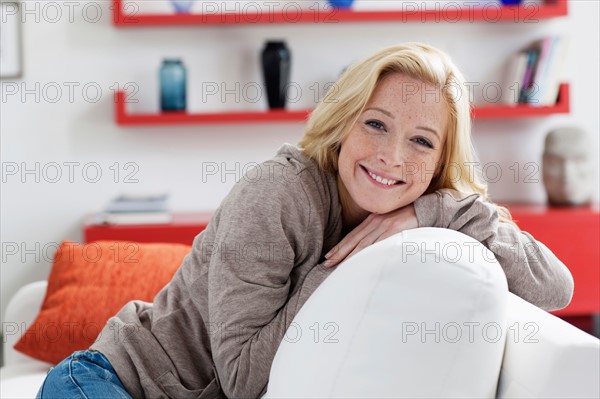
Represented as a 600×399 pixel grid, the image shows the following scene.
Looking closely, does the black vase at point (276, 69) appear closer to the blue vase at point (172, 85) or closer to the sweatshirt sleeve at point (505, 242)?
the blue vase at point (172, 85)

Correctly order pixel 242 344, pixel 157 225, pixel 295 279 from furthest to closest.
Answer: pixel 157 225
pixel 295 279
pixel 242 344

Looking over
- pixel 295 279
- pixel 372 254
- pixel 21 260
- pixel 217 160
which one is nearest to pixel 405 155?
pixel 295 279

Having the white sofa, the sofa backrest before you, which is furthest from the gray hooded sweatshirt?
the sofa backrest

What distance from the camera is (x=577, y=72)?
396cm

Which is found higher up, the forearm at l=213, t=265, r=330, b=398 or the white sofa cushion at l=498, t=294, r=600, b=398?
the white sofa cushion at l=498, t=294, r=600, b=398

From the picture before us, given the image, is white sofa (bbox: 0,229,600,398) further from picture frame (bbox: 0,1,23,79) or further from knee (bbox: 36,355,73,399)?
picture frame (bbox: 0,1,23,79)

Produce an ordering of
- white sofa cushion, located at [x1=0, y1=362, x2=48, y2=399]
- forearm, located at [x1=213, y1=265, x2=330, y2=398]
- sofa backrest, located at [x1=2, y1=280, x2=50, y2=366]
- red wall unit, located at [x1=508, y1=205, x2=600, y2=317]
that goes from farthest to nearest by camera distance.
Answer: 1. red wall unit, located at [x1=508, y1=205, x2=600, y2=317]
2. sofa backrest, located at [x1=2, y1=280, x2=50, y2=366]
3. white sofa cushion, located at [x1=0, y1=362, x2=48, y2=399]
4. forearm, located at [x1=213, y1=265, x2=330, y2=398]

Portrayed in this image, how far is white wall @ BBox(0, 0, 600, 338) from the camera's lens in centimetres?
374

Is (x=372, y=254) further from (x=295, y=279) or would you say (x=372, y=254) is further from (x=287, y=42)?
(x=287, y=42)

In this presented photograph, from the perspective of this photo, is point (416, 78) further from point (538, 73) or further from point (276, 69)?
point (538, 73)

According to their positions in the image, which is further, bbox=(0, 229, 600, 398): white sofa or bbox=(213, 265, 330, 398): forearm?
bbox=(213, 265, 330, 398): forearm

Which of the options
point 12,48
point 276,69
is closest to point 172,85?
point 276,69

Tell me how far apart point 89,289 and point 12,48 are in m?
1.73

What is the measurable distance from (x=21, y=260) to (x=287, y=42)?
150 cm
